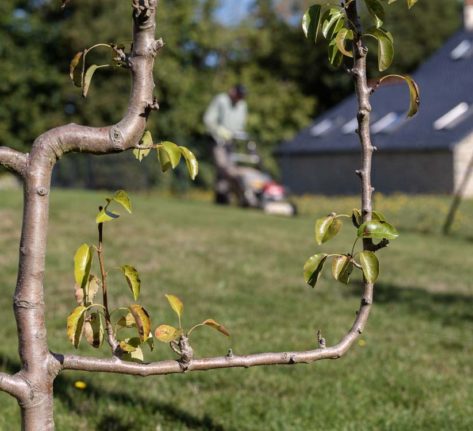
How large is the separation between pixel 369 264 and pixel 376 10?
0.61 m

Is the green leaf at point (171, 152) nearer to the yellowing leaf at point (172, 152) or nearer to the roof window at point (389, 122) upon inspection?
the yellowing leaf at point (172, 152)

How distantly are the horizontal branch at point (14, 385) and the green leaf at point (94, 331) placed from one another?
0.19 meters

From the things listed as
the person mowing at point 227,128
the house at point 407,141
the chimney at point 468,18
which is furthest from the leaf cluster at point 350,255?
the chimney at point 468,18

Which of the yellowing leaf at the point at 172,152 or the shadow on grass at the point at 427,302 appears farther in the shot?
the shadow on grass at the point at 427,302

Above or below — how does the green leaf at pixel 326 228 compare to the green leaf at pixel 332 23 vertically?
below

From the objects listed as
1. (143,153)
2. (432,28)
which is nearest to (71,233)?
(143,153)

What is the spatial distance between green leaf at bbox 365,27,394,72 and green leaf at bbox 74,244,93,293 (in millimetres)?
799

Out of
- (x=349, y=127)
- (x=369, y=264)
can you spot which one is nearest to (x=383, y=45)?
(x=369, y=264)

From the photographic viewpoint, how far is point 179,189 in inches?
1086

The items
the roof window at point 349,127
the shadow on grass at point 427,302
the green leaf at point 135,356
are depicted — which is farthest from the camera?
the roof window at point 349,127

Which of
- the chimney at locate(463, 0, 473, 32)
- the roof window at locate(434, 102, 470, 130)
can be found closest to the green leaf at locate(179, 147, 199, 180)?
the roof window at locate(434, 102, 470, 130)

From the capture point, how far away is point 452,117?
2988 cm

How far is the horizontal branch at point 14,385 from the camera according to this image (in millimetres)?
2051

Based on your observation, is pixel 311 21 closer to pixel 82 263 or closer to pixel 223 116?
pixel 82 263
